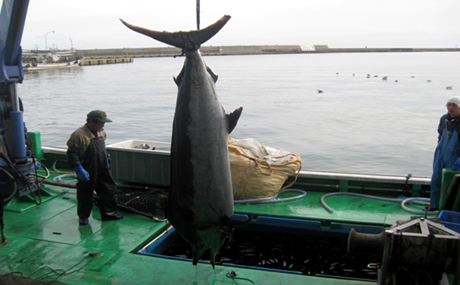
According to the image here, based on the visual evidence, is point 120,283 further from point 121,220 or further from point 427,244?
point 427,244

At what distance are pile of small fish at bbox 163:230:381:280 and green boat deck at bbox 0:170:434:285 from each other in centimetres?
30

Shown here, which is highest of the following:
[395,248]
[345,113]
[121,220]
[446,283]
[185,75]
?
[185,75]

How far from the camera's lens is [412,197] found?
251 inches

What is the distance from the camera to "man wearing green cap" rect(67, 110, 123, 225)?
17.3 feet

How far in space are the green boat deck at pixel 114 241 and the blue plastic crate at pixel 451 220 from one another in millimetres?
940

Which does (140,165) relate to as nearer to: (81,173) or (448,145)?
(81,173)

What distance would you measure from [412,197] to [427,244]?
3759 mm

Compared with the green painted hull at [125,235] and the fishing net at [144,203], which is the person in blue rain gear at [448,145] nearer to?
the green painted hull at [125,235]

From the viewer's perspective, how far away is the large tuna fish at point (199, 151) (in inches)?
122

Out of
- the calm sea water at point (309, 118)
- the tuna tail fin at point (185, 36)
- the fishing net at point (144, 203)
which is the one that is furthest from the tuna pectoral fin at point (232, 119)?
the calm sea water at point (309, 118)

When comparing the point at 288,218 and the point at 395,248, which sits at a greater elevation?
the point at 395,248

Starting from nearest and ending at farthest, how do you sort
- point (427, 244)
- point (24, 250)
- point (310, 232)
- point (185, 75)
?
point (427, 244) → point (185, 75) → point (24, 250) → point (310, 232)

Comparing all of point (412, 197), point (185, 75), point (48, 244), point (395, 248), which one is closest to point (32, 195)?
point (48, 244)

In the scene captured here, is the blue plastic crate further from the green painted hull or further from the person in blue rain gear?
the person in blue rain gear
